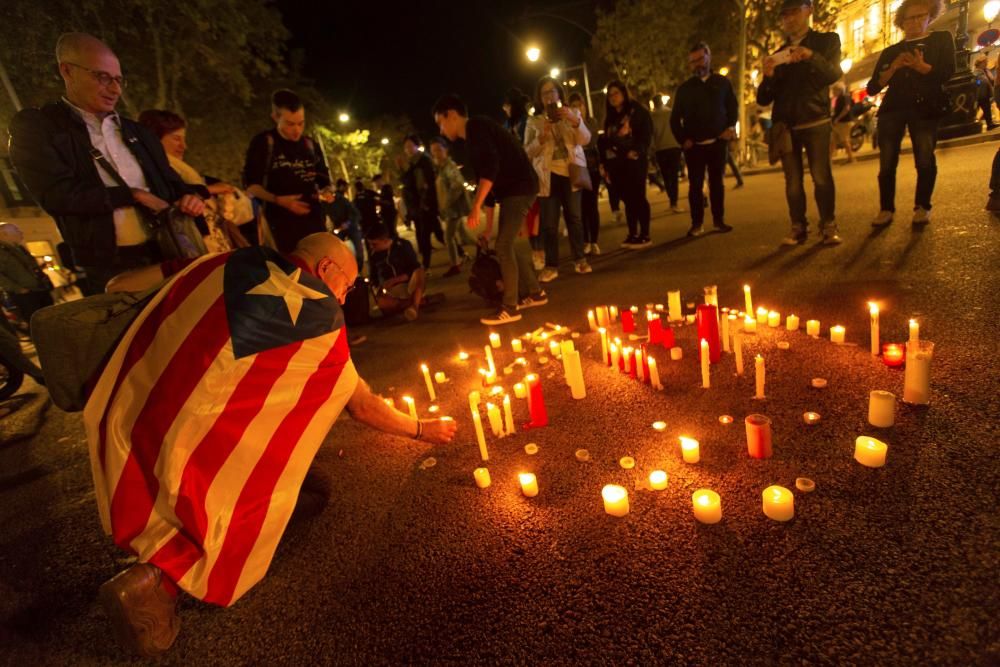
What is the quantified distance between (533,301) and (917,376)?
346cm

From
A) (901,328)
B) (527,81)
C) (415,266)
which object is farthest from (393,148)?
(901,328)

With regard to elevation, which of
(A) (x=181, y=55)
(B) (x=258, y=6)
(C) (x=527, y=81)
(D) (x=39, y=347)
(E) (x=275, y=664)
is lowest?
(E) (x=275, y=664)

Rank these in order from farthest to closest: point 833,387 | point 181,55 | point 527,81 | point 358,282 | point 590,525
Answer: point 527,81 < point 181,55 < point 358,282 < point 833,387 < point 590,525

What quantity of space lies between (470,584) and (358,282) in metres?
4.67

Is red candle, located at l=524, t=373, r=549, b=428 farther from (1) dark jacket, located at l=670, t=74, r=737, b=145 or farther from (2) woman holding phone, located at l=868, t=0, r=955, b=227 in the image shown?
(1) dark jacket, located at l=670, t=74, r=737, b=145

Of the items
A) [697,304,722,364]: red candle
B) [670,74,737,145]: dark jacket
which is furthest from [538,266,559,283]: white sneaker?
[697,304,722,364]: red candle

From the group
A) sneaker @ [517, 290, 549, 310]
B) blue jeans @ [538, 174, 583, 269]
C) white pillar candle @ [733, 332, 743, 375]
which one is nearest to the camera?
white pillar candle @ [733, 332, 743, 375]

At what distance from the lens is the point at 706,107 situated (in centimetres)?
614

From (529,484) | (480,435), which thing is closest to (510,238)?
(480,435)

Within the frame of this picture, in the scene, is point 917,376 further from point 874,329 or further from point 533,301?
point 533,301

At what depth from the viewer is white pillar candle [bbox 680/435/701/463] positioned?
7.25 ft

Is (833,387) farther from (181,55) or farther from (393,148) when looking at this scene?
(393,148)

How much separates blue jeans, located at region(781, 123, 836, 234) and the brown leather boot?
5.97 meters

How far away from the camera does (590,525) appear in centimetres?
198
